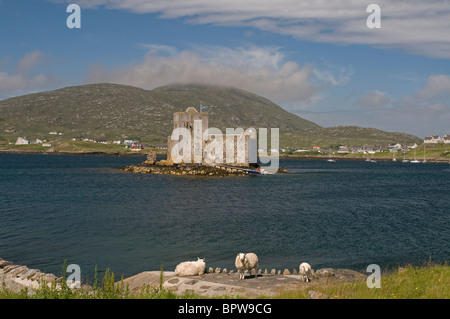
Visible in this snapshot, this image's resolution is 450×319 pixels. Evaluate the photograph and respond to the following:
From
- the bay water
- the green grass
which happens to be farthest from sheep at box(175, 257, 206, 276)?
the green grass

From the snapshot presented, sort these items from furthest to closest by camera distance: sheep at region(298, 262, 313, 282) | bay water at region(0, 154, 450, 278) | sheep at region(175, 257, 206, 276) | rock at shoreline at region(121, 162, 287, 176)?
rock at shoreline at region(121, 162, 287, 176)
bay water at region(0, 154, 450, 278)
sheep at region(175, 257, 206, 276)
sheep at region(298, 262, 313, 282)

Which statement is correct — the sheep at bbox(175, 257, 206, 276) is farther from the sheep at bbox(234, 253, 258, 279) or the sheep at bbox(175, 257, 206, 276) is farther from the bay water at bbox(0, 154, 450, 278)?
the bay water at bbox(0, 154, 450, 278)

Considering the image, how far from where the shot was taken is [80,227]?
1607 inches

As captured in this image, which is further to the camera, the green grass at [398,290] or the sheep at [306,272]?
the sheep at [306,272]

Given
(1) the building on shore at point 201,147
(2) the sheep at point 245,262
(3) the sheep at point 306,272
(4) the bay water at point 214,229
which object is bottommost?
(4) the bay water at point 214,229

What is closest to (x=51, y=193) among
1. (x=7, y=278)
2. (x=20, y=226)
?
(x=20, y=226)

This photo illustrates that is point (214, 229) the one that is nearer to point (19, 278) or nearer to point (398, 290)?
point (19, 278)

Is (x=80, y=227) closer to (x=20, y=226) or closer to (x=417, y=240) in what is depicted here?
(x=20, y=226)

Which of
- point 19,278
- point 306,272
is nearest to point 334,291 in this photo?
point 306,272

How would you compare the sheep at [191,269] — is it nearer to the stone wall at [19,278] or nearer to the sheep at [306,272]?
the sheep at [306,272]

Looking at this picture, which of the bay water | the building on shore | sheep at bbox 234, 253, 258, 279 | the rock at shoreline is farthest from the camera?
the building on shore

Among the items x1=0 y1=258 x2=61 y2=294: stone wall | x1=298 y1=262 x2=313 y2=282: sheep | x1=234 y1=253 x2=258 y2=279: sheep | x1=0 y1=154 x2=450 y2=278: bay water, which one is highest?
x1=234 y1=253 x2=258 y2=279: sheep

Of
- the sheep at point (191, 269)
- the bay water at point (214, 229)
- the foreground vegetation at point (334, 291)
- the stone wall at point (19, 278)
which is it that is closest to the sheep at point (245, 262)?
the sheep at point (191, 269)
